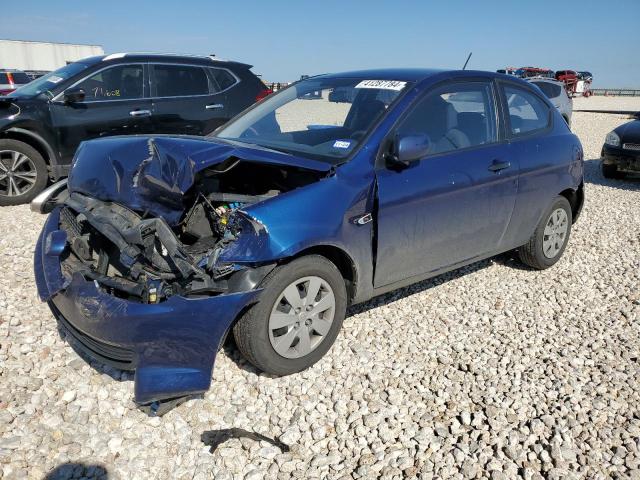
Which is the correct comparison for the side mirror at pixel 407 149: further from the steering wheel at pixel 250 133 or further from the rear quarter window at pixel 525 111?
the rear quarter window at pixel 525 111

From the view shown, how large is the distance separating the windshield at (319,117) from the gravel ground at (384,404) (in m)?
1.35

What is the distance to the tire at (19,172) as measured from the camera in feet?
21.6

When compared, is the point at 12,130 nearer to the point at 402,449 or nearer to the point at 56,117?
the point at 56,117

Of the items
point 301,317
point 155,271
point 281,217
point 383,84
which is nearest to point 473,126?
point 383,84

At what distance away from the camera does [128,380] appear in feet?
10.3

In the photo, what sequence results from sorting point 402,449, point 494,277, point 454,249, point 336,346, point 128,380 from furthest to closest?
point 494,277 → point 454,249 → point 336,346 → point 128,380 → point 402,449

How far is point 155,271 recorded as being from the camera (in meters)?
2.88

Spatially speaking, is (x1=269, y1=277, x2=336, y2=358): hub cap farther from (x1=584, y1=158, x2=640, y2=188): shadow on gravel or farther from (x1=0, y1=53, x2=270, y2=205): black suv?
(x1=584, y1=158, x2=640, y2=188): shadow on gravel

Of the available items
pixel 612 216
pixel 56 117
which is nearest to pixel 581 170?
pixel 612 216

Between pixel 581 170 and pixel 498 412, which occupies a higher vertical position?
pixel 581 170

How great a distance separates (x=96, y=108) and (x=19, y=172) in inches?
49.6

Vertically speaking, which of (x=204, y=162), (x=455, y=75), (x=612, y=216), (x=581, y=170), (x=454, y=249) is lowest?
(x=612, y=216)

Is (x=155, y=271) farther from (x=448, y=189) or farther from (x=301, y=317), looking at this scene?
(x=448, y=189)

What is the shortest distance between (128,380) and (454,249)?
2.43 meters
